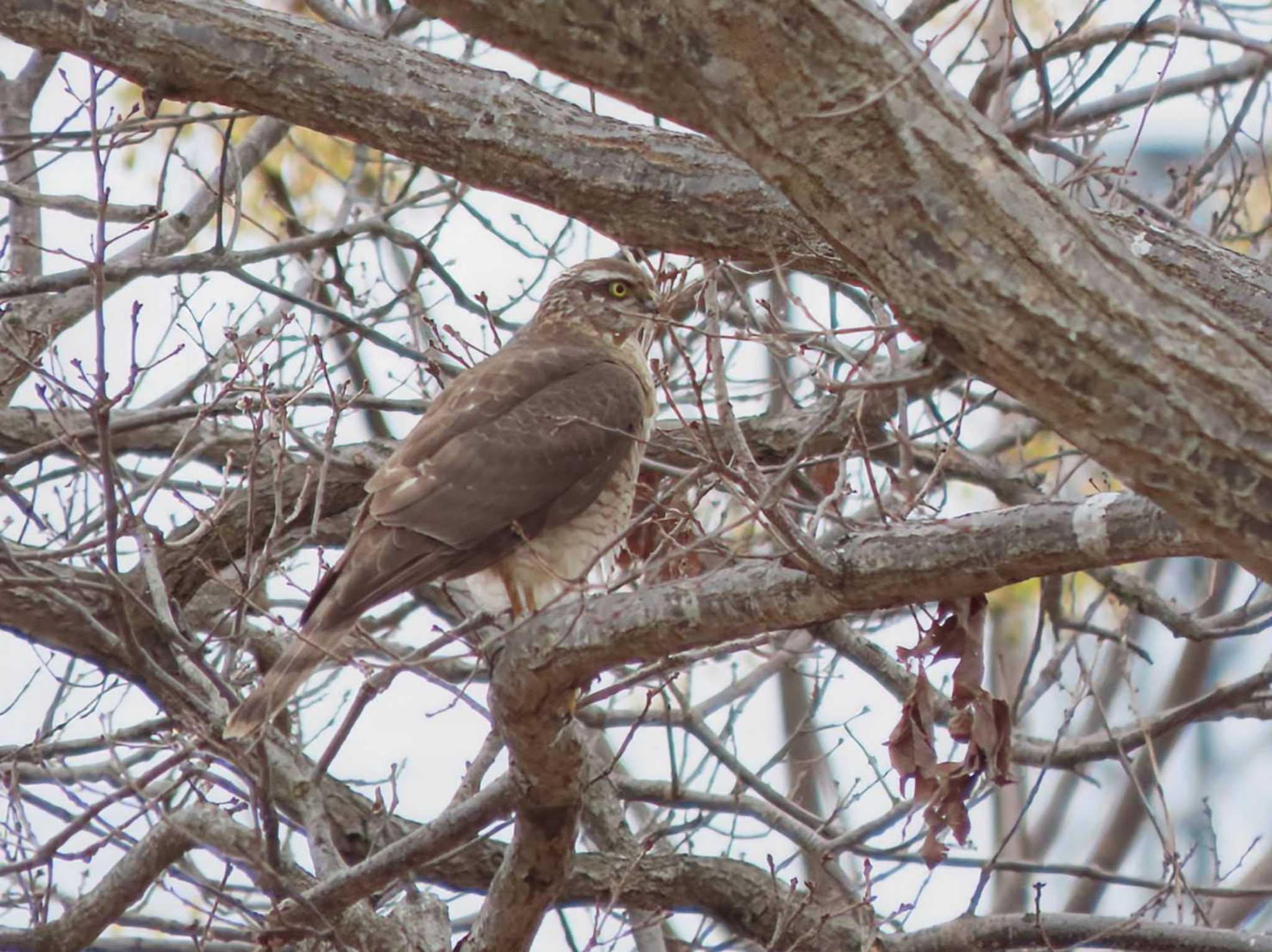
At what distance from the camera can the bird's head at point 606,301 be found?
21.6 feet

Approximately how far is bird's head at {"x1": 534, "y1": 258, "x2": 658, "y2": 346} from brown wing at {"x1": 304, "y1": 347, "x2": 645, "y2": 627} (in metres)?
0.45

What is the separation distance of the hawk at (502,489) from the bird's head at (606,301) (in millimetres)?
248

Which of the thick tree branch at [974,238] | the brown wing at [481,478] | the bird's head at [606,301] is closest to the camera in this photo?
the thick tree branch at [974,238]

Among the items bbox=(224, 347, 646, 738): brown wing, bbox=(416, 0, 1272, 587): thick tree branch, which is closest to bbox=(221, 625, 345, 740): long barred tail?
bbox=(224, 347, 646, 738): brown wing

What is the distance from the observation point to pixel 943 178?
274cm

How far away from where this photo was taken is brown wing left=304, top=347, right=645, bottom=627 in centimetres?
504

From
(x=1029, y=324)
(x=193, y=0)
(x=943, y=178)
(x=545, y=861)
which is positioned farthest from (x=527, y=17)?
(x=193, y=0)

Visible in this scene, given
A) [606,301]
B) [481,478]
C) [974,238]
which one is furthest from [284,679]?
[974,238]

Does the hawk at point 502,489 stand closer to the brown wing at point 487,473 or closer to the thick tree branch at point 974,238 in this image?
the brown wing at point 487,473

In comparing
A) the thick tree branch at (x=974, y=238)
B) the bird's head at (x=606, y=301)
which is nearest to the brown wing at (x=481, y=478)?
the bird's head at (x=606, y=301)

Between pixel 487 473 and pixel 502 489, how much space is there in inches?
2.9

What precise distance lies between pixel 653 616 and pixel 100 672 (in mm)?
3344

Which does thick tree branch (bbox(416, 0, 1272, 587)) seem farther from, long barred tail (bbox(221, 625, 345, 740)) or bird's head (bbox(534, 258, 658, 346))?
bird's head (bbox(534, 258, 658, 346))

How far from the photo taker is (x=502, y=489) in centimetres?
542
